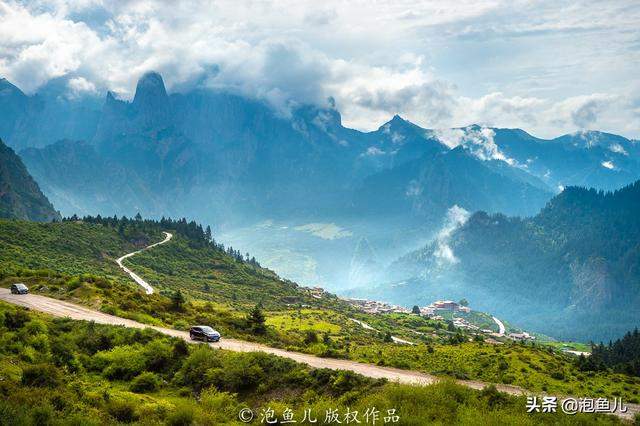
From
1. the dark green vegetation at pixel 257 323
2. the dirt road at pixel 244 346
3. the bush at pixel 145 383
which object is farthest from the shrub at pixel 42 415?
the dirt road at pixel 244 346

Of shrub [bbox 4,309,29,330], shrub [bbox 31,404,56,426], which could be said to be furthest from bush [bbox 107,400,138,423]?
shrub [bbox 4,309,29,330]

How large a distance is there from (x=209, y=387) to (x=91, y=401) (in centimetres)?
972

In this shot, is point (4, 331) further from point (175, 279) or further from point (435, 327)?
point (435, 327)

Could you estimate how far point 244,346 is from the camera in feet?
181

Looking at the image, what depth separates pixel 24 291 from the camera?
219 ft

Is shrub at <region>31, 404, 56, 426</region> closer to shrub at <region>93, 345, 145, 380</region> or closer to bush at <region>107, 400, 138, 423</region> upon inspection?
bush at <region>107, 400, 138, 423</region>

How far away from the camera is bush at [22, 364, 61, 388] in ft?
107

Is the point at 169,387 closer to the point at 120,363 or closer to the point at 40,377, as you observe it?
the point at 120,363

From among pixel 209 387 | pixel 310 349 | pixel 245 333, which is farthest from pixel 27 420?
pixel 245 333

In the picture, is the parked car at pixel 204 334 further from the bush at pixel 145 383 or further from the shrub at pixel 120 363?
the bush at pixel 145 383

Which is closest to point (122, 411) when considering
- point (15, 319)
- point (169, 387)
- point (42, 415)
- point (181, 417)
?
point (181, 417)

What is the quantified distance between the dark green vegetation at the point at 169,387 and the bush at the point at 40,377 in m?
0.07

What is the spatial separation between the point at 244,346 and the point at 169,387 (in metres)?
14.9

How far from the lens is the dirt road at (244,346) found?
140ft
